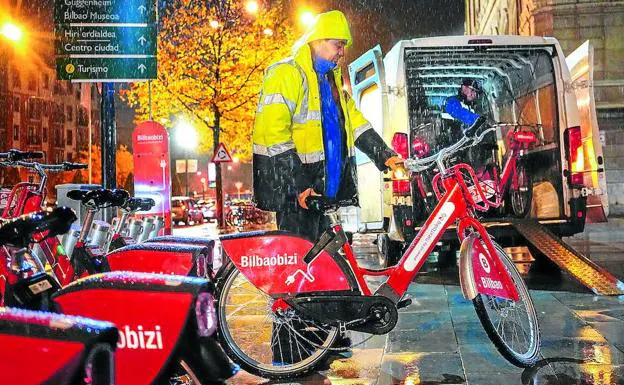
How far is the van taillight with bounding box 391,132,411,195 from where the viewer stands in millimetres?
7398

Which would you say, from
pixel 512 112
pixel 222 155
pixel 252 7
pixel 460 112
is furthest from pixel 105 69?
pixel 252 7

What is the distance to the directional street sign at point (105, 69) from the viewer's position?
347 inches

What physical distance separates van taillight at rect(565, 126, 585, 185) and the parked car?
25666 millimetres

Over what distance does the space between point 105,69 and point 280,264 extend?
595 cm

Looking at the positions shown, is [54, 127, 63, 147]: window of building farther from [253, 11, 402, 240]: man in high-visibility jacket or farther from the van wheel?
[253, 11, 402, 240]: man in high-visibility jacket

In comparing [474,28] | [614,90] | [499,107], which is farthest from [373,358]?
[474,28]

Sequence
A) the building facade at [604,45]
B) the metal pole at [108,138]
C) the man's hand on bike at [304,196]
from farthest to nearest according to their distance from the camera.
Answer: the building facade at [604,45] → the metal pole at [108,138] → the man's hand on bike at [304,196]

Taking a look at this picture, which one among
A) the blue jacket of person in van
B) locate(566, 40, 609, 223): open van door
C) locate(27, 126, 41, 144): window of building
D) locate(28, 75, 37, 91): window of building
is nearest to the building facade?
locate(566, 40, 609, 223): open van door

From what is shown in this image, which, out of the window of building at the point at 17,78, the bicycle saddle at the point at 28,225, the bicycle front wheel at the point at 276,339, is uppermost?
the window of building at the point at 17,78

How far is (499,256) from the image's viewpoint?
434cm

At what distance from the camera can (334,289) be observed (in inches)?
158

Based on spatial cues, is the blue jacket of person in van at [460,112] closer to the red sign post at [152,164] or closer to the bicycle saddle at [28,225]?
the bicycle saddle at [28,225]

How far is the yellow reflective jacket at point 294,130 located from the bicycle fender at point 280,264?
0.40 metres

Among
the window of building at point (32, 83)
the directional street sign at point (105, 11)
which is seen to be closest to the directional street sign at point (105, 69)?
the directional street sign at point (105, 11)
